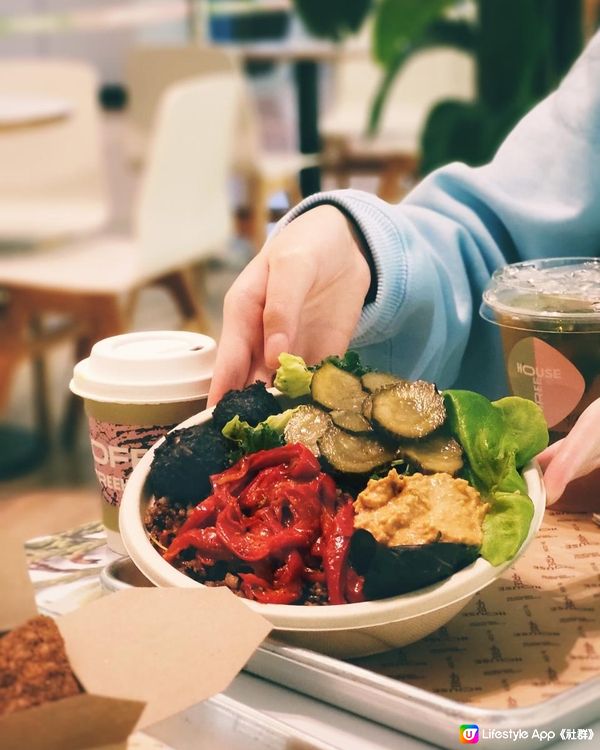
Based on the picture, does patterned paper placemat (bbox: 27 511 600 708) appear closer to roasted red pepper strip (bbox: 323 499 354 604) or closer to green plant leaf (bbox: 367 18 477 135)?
roasted red pepper strip (bbox: 323 499 354 604)

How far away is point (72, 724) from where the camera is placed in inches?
20.8

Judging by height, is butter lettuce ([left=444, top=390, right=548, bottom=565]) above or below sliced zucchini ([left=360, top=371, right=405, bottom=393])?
below

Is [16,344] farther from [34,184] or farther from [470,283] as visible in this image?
[470,283]

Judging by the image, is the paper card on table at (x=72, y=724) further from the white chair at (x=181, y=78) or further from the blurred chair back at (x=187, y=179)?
the white chair at (x=181, y=78)

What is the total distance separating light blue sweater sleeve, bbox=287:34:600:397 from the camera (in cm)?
112

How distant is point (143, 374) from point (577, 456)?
0.36 metres

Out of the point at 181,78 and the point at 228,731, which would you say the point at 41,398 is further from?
the point at 228,731

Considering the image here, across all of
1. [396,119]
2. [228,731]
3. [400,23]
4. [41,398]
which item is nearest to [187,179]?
[41,398]

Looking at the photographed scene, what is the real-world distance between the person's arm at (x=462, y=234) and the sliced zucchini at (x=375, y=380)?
0.22 meters

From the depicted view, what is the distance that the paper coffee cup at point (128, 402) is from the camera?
0.84m

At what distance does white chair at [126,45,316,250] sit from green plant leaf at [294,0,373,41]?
1.20 meters

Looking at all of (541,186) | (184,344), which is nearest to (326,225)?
(184,344)

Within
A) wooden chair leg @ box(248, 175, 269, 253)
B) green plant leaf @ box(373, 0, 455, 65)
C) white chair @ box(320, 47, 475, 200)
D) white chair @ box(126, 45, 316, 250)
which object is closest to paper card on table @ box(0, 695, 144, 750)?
green plant leaf @ box(373, 0, 455, 65)

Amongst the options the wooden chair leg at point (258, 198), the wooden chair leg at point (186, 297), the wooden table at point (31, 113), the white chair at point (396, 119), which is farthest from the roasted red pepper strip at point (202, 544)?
the white chair at point (396, 119)
